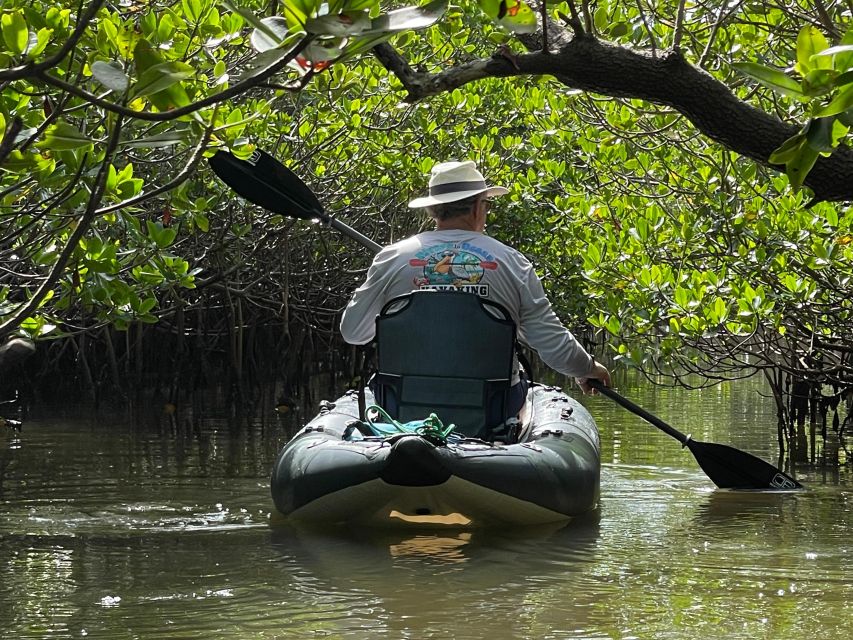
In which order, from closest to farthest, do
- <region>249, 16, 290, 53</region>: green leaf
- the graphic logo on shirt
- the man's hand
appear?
<region>249, 16, 290, 53</region>: green leaf
the graphic logo on shirt
the man's hand

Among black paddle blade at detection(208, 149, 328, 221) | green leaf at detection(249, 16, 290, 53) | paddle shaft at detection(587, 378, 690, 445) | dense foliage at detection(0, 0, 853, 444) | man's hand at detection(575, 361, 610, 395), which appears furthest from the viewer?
black paddle blade at detection(208, 149, 328, 221)

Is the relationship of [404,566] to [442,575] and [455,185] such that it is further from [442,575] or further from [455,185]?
[455,185]

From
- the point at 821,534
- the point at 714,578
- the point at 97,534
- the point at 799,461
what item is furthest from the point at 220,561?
the point at 799,461

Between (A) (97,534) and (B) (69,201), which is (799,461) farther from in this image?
(B) (69,201)

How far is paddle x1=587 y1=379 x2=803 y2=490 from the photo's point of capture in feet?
22.2

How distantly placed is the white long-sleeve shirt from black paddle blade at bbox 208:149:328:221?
1.13 meters

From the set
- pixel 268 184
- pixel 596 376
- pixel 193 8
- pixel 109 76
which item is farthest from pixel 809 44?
pixel 268 184

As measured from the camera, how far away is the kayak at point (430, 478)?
4.88 metres

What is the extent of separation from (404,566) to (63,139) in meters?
2.66

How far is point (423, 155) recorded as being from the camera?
11.8 meters

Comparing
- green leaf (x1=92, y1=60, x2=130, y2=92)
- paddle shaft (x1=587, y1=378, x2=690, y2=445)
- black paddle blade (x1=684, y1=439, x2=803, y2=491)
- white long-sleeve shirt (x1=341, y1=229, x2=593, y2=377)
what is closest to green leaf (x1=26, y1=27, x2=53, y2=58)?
green leaf (x1=92, y1=60, x2=130, y2=92)

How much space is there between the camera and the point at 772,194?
23.6 feet

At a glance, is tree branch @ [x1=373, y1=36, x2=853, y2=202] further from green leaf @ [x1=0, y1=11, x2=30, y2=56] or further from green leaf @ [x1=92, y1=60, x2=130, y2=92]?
green leaf @ [x1=92, y1=60, x2=130, y2=92]

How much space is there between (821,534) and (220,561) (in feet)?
8.53
